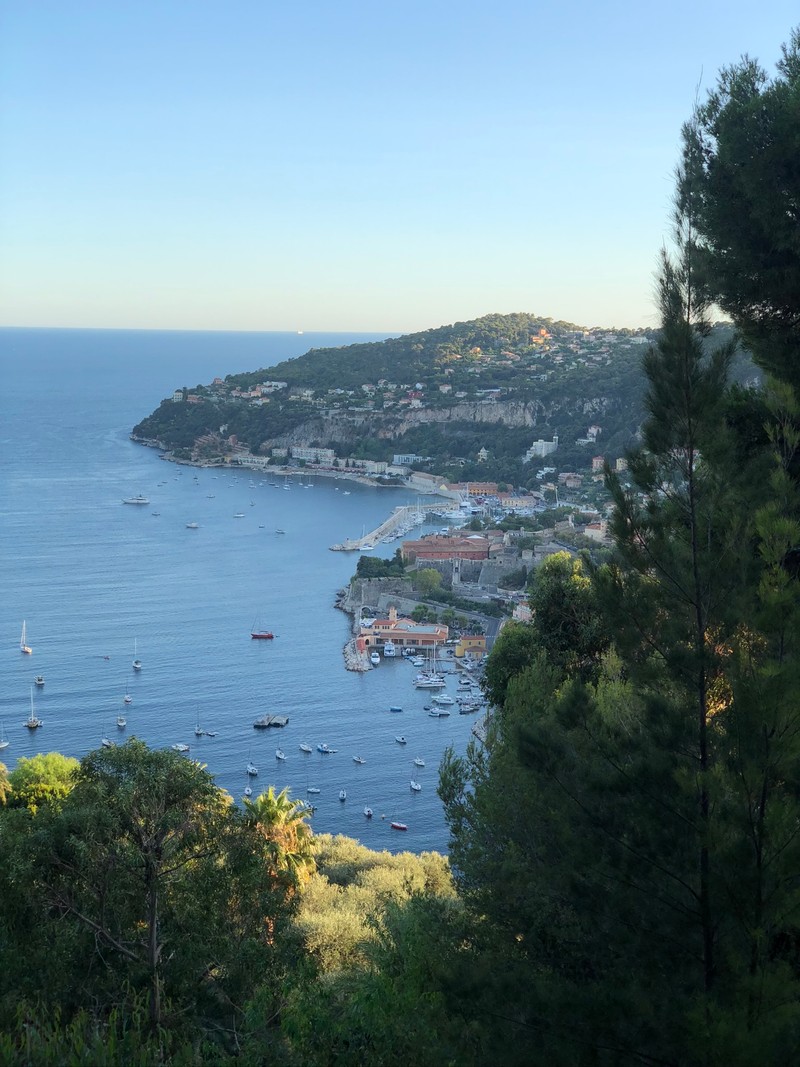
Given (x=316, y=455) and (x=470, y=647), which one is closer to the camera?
(x=470, y=647)

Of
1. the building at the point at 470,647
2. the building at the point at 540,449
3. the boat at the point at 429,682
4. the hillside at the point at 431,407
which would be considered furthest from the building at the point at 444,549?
the building at the point at 540,449

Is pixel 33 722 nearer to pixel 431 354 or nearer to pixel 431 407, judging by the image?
pixel 431 407

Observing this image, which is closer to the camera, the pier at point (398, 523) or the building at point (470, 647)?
the building at point (470, 647)

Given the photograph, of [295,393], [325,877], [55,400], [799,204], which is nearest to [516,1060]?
[799,204]

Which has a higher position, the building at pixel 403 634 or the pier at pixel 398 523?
the pier at pixel 398 523

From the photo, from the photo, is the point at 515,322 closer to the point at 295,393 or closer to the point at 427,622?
the point at 295,393

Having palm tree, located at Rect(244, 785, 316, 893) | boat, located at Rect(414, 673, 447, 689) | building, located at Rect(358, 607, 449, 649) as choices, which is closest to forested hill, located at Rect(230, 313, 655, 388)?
building, located at Rect(358, 607, 449, 649)

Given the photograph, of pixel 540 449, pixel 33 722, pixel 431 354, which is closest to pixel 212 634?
pixel 33 722

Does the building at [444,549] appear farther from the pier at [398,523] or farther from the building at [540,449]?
the building at [540,449]
